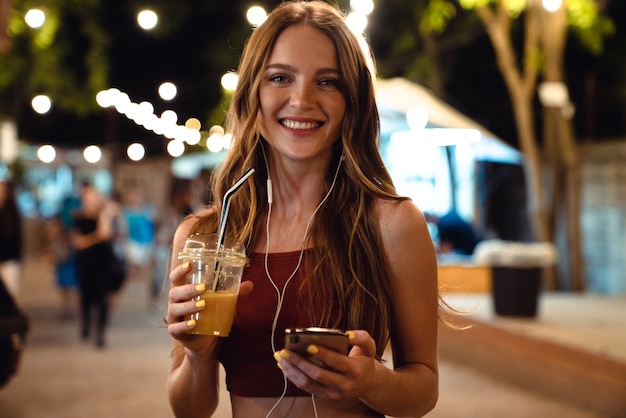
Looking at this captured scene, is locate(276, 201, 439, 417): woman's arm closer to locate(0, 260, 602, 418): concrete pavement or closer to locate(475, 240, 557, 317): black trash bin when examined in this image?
locate(0, 260, 602, 418): concrete pavement

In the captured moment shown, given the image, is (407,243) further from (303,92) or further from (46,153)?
(46,153)

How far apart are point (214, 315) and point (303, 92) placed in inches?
27.0

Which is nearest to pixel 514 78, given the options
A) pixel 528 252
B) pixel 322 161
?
pixel 528 252

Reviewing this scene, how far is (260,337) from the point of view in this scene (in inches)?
87.4

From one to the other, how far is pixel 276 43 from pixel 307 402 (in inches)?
40.6

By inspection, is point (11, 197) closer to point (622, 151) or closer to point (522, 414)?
point (522, 414)

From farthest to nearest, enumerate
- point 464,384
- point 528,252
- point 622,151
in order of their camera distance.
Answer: point 622,151
point 528,252
point 464,384

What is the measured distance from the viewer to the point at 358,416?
2.21 metres

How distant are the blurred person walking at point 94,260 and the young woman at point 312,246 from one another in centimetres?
799

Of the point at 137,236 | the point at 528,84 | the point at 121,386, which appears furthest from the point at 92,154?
the point at 121,386

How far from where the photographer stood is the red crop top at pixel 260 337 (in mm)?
2203

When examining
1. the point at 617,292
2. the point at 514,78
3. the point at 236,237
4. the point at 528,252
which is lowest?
the point at 617,292

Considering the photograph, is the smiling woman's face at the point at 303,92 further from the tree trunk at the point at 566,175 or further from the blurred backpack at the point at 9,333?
the tree trunk at the point at 566,175

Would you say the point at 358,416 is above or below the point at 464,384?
above
